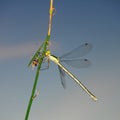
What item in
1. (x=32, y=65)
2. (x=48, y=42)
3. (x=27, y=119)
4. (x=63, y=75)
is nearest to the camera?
(x=27, y=119)

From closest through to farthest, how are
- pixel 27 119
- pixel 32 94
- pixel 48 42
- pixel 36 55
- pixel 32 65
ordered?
pixel 27 119 < pixel 32 94 < pixel 48 42 < pixel 36 55 < pixel 32 65

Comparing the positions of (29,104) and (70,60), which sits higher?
(70,60)

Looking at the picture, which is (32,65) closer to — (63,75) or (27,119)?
(27,119)

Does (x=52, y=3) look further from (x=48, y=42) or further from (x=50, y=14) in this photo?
(x=48, y=42)

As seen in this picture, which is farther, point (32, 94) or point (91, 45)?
point (91, 45)

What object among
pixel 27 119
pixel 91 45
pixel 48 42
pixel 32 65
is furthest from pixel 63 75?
pixel 27 119

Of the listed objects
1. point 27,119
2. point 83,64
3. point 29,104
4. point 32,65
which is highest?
point 83,64

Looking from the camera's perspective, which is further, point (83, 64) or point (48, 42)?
point (83, 64)

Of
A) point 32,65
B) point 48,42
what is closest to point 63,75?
point 32,65

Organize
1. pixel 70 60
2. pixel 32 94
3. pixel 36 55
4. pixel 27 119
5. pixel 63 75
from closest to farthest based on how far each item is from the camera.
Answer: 1. pixel 27 119
2. pixel 32 94
3. pixel 36 55
4. pixel 63 75
5. pixel 70 60
